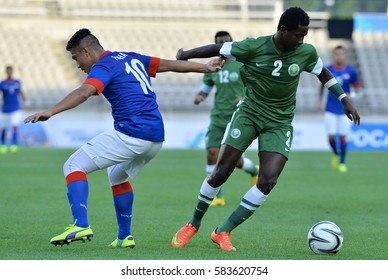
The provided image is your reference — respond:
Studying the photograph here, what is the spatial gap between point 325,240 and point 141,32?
34.0 m

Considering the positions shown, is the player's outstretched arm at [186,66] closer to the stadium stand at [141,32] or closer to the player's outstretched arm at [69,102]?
the player's outstretched arm at [69,102]

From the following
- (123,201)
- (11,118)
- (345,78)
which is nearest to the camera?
(123,201)

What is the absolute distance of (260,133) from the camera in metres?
8.85

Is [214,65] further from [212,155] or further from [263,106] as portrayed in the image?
[212,155]

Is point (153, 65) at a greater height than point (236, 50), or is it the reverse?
point (236, 50)

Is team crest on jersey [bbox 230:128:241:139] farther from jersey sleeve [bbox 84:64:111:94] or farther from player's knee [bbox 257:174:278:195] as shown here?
jersey sleeve [bbox 84:64:111:94]

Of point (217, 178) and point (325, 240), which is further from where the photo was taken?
point (217, 178)

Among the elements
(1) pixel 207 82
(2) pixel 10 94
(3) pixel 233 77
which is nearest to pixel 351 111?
(3) pixel 233 77

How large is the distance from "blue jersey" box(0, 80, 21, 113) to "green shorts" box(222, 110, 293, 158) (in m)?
18.8

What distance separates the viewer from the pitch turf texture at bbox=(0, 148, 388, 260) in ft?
27.5

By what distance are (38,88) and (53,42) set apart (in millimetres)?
3953

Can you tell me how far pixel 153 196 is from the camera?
14438 mm

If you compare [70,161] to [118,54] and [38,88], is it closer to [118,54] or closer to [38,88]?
[118,54]
